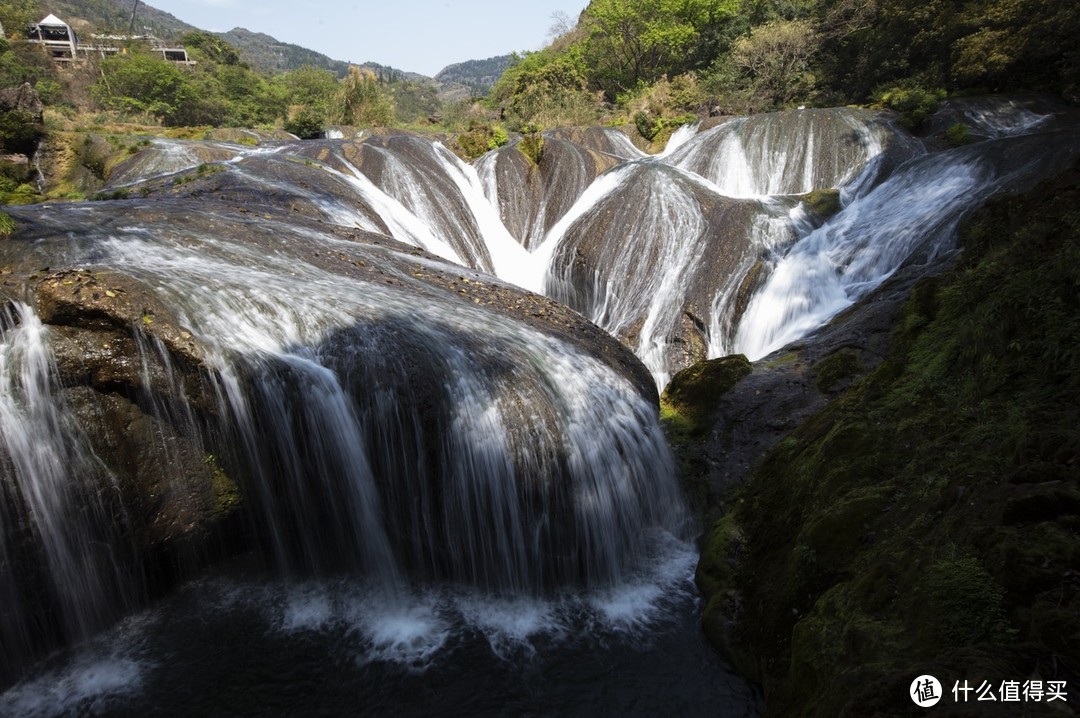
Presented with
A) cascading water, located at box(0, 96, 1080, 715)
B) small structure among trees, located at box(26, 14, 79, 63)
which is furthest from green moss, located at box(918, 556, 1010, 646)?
small structure among trees, located at box(26, 14, 79, 63)

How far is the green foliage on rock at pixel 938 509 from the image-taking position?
7.96ft

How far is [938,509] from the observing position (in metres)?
3.20

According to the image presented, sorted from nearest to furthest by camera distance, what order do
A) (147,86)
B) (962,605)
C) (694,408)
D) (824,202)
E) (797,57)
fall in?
(962,605) → (694,408) → (824,202) → (797,57) → (147,86)

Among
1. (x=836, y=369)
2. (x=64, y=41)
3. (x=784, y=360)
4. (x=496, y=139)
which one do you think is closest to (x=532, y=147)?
(x=496, y=139)

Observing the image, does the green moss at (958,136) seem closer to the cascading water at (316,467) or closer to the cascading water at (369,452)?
the cascading water at (316,467)

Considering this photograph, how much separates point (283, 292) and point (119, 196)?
17.6ft

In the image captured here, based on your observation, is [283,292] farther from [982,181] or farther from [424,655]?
[982,181]

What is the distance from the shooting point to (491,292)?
24.5 feet

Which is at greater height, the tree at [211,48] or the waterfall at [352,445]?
the tree at [211,48]

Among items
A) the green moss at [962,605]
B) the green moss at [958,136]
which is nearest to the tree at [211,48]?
the green moss at [958,136]

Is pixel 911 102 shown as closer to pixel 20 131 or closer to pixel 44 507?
pixel 44 507

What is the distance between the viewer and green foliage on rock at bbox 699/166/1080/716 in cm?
243

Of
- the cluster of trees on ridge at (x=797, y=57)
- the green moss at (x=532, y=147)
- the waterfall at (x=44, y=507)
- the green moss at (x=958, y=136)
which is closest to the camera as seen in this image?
the waterfall at (x=44, y=507)

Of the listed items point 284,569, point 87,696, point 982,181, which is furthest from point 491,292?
point 982,181
